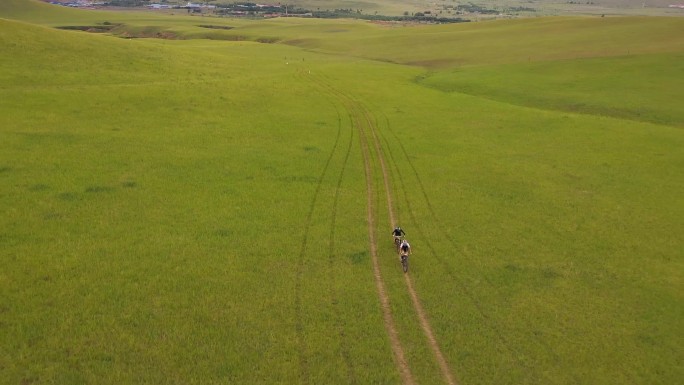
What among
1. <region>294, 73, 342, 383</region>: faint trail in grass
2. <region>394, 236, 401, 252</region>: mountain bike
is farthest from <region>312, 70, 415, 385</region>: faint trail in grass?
<region>294, 73, 342, 383</region>: faint trail in grass

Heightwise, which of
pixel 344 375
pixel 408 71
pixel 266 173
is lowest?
pixel 344 375

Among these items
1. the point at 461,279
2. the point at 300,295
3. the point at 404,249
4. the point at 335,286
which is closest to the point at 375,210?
the point at 404,249

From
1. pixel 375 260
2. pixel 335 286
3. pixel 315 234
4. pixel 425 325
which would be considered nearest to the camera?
pixel 425 325

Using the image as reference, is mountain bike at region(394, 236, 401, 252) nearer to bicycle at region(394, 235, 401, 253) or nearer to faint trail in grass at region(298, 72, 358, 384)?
Result: bicycle at region(394, 235, 401, 253)

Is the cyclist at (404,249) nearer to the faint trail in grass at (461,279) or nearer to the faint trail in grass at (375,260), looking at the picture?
the faint trail in grass at (375,260)

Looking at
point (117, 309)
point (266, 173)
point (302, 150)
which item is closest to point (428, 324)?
point (117, 309)

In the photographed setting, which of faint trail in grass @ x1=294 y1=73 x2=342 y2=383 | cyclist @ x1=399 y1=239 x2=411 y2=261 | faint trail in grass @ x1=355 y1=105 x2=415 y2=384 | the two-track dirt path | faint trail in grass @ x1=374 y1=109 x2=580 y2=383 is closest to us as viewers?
faint trail in grass @ x1=294 y1=73 x2=342 y2=383

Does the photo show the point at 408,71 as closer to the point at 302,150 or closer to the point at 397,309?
the point at 302,150

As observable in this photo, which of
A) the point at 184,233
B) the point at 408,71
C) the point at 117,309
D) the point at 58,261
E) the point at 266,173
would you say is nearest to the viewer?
the point at 117,309

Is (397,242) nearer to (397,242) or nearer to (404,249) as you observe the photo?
(397,242)
